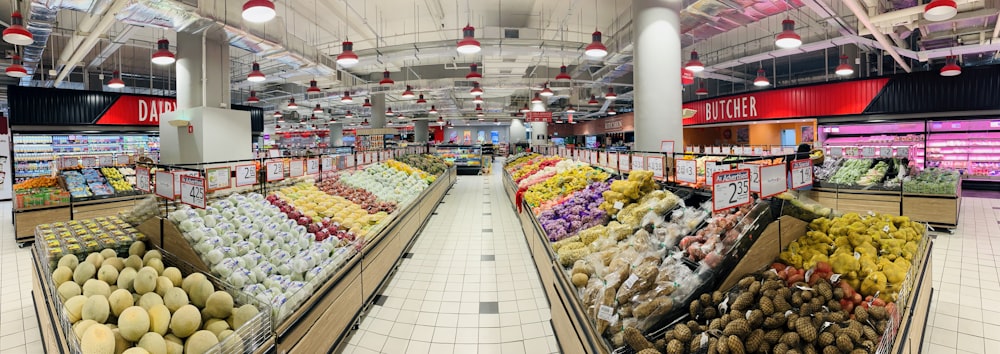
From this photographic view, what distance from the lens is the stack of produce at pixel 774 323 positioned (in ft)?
5.55

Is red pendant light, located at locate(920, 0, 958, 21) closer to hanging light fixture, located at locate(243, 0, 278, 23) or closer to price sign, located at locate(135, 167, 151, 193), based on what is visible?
hanging light fixture, located at locate(243, 0, 278, 23)

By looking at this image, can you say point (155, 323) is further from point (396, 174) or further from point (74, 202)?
point (74, 202)

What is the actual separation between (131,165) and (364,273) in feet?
28.8

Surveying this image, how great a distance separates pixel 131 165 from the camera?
29.1 feet

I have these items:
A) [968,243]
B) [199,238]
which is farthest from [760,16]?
[199,238]

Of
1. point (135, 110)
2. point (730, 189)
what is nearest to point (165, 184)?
point (730, 189)

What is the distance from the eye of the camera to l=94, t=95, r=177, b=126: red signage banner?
1152 centimetres

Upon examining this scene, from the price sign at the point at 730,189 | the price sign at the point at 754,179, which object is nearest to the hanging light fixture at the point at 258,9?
the price sign at the point at 730,189

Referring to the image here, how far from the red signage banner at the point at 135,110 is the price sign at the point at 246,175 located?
10142 millimetres

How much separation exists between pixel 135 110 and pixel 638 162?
14.3 metres

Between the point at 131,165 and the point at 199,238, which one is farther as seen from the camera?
the point at 131,165

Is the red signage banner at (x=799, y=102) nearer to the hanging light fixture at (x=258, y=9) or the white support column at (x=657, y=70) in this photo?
the white support column at (x=657, y=70)

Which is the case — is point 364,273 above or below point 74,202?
below

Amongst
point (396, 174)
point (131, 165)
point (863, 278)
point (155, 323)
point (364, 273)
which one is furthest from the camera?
point (131, 165)
